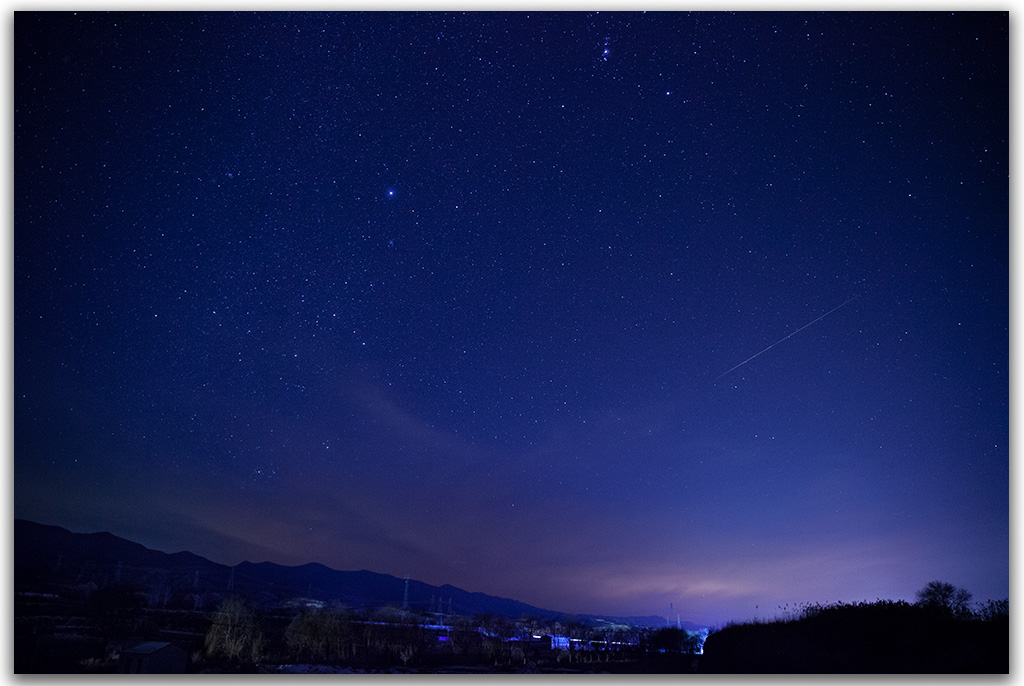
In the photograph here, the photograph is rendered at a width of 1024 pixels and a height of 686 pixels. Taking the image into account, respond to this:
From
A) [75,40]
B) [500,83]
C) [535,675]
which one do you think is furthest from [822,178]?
[75,40]

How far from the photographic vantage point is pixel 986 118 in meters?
4.30

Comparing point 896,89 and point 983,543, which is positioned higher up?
point 896,89

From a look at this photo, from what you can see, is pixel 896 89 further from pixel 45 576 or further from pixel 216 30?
pixel 45 576

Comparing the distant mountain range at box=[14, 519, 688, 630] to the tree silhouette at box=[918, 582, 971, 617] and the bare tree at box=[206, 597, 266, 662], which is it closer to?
the bare tree at box=[206, 597, 266, 662]

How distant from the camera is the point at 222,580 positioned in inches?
285

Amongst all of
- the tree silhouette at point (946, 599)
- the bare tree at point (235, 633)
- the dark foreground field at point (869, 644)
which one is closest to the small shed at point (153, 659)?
the bare tree at point (235, 633)

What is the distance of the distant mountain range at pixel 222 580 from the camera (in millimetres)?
5656

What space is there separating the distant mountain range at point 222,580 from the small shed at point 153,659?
1.08 metres

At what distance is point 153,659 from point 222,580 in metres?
3.31

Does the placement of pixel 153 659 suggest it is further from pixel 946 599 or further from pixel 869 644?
pixel 946 599

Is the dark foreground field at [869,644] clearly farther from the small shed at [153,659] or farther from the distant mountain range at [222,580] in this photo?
the small shed at [153,659]

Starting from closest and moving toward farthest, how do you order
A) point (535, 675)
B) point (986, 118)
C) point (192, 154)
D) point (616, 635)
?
point (535, 675), point (986, 118), point (192, 154), point (616, 635)

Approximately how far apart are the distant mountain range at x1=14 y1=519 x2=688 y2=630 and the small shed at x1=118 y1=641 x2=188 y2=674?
1.08 metres

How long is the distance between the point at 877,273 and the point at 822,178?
1.00m
